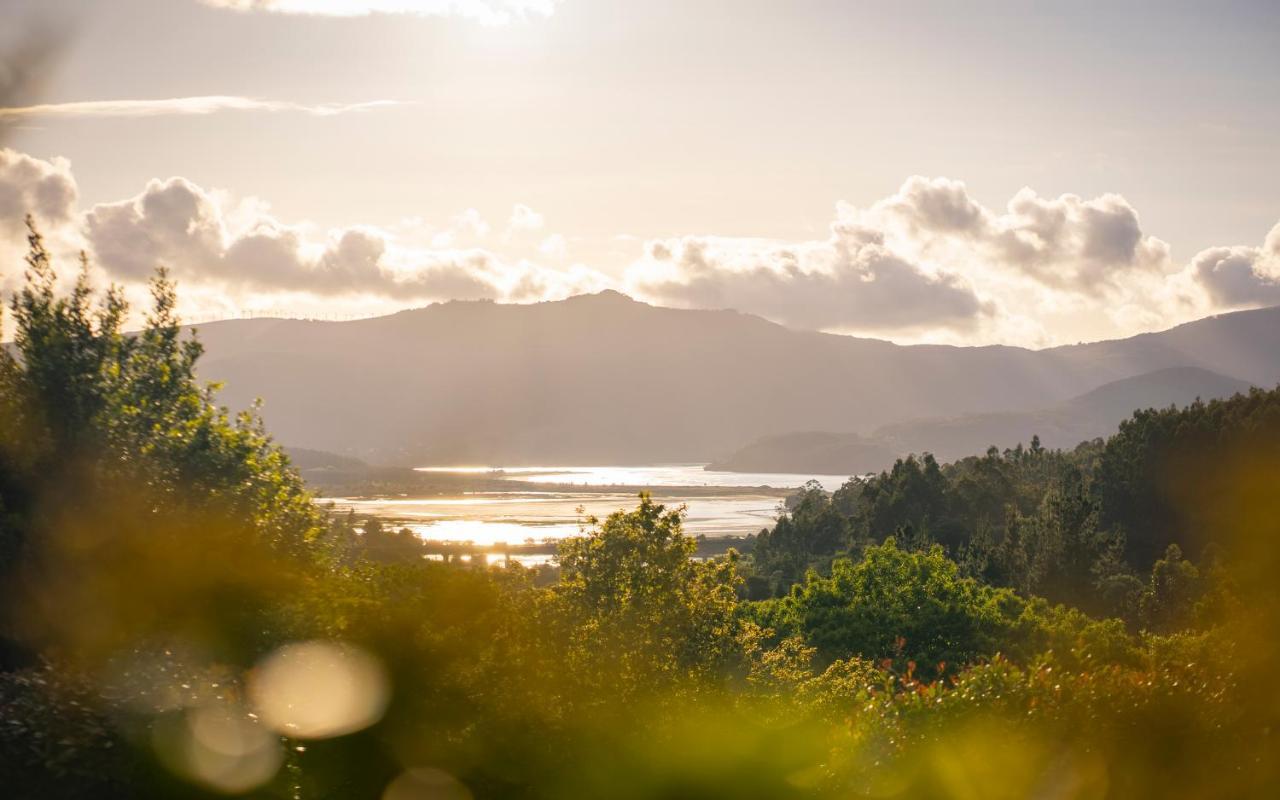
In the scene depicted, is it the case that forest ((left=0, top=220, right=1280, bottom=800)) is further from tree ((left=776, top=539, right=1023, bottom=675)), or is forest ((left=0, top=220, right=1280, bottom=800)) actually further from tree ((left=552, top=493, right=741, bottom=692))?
tree ((left=776, top=539, right=1023, bottom=675))

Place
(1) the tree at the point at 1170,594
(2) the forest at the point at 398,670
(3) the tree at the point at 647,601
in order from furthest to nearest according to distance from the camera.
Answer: (1) the tree at the point at 1170,594, (3) the tree at the point at 647,601, (2) the forest at the point at 398,670

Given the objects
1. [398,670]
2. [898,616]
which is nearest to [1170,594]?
[898,616]

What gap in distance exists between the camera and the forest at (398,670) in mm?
16984

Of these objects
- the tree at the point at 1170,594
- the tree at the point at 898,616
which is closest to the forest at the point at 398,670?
the tree at the point at 898,616

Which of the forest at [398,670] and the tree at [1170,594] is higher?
the forest at [398,670]

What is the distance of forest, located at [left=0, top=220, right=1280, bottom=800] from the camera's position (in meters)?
17.0

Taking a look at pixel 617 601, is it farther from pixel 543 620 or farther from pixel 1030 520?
pixel 1030 520

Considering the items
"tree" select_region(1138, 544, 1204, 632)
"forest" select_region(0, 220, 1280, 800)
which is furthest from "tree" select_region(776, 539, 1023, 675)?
"tree" select_region(1138, 544, 1204, 632)

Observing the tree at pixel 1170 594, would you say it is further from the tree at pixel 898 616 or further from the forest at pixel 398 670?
the forest at pixel 398 670

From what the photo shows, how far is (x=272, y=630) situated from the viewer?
21469 millimetres

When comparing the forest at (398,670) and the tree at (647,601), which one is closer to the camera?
the forest at (398,670)

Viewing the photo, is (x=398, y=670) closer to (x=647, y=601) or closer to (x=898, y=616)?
(x=647, y=601)

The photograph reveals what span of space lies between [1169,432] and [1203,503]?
32.2ft

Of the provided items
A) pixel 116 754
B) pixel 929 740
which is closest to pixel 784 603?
pixel 929 740
